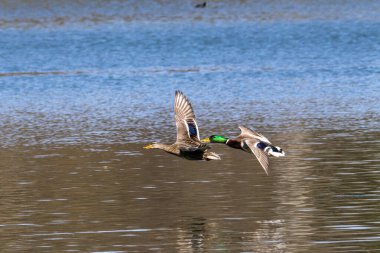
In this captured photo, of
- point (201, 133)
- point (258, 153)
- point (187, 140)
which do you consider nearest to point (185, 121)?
point (187, 140)

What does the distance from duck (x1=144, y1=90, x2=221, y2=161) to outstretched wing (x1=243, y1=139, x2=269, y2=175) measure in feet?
1.32

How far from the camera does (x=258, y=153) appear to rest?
1495cm

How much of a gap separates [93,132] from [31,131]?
1.30 metres

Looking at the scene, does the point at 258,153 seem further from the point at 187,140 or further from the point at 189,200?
the point at 187,140

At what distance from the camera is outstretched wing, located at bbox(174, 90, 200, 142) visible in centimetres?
1603

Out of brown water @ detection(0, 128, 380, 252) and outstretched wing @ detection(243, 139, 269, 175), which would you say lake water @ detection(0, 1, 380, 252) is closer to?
brown water @ detection(0, 128, 380, 252)

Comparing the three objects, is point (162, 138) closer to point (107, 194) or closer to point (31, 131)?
point (31, 131)

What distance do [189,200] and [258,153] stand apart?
100 cm

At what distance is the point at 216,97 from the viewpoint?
27.6 m

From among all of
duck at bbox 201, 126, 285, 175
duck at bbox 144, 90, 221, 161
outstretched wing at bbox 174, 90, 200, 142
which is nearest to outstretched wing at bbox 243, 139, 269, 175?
duck at bbox 201, 126, 285, 175

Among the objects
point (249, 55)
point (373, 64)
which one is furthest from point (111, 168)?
point (249, 55)

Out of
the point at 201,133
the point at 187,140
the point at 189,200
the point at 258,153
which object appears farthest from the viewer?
the point at 201,133

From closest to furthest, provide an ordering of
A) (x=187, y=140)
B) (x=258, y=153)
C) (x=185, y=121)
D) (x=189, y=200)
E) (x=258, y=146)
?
1. (x=189, y=200)
2. (x=258, y=153)
3. (x=258, y=146)
4. (x=187, y=140)
5. (x=185, y=121)

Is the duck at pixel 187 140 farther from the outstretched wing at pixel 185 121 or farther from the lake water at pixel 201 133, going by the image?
the lake water at pixel 201 133
